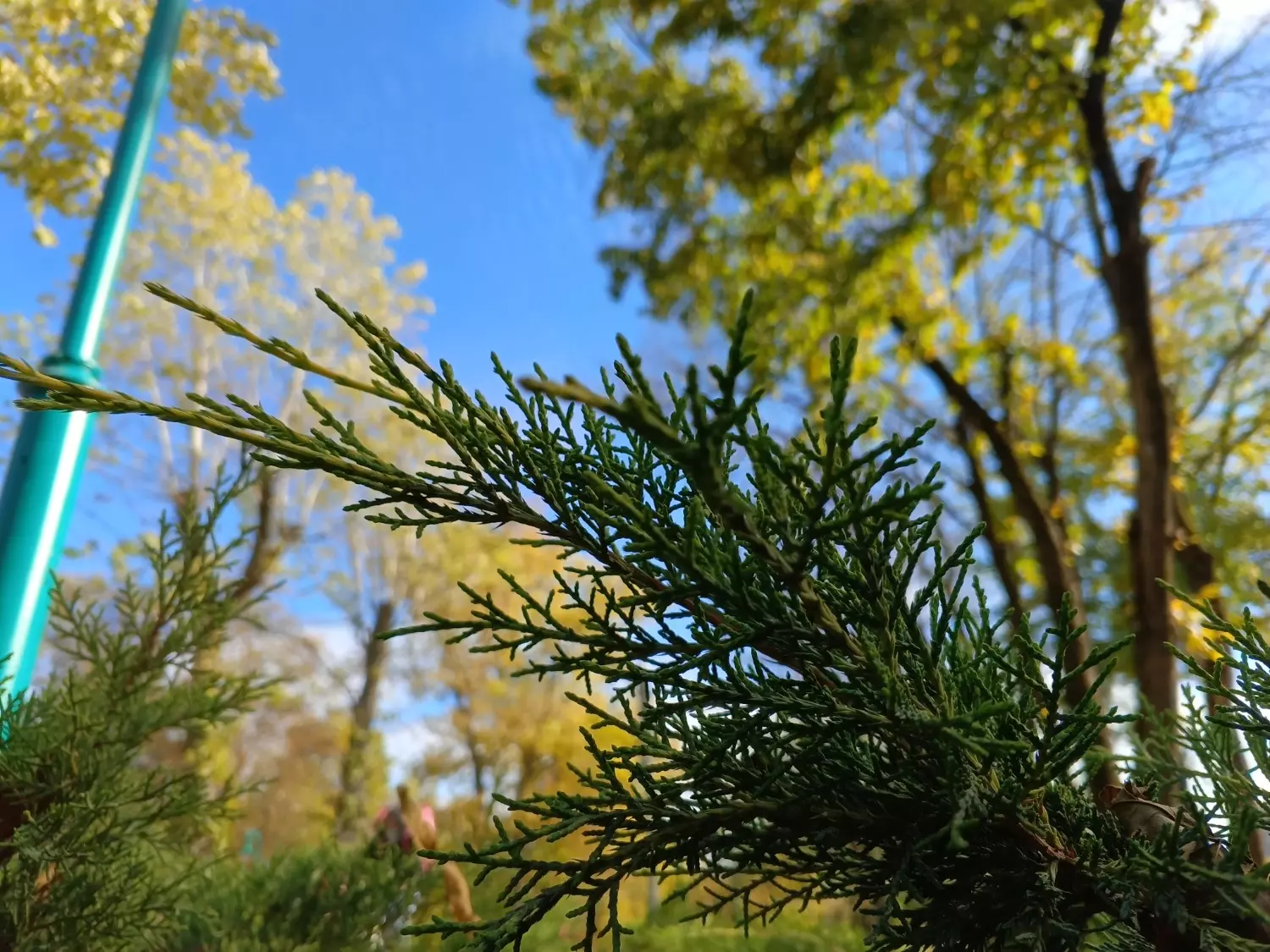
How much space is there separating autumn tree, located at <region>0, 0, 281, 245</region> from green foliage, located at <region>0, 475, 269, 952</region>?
279cm

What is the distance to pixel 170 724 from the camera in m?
1.32

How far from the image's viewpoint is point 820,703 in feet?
2.19

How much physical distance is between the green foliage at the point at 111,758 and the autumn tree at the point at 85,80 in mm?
2786

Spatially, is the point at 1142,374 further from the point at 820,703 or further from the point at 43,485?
the point at 43,485

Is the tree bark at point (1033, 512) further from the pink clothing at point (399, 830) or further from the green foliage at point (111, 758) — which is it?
the green foliage at point (111, 758)

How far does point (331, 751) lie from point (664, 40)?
58.8ft

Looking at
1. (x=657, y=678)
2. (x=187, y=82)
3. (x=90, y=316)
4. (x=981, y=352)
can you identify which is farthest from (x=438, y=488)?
(x=981, y=352)

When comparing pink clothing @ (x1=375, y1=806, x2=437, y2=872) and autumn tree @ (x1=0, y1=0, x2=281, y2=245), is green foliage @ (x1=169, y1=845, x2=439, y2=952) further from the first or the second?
autumn tree @ (x1=0, y1=0, x2=281, y2=245)

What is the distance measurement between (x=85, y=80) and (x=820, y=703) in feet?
14.3

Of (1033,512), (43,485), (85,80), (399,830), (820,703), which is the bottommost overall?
(399,830)

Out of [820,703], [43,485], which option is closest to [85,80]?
[43,485]

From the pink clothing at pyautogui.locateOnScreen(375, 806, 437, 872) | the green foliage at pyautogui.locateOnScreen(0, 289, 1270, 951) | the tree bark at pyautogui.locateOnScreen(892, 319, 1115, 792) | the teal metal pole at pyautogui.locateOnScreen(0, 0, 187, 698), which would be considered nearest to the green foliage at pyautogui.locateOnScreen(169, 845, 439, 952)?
the pink clothing at pyautogui.locateOnScreen(375, 806, 437, 872)

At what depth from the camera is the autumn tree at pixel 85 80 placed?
3123mm

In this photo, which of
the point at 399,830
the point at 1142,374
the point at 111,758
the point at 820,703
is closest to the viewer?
the point at 820,703
